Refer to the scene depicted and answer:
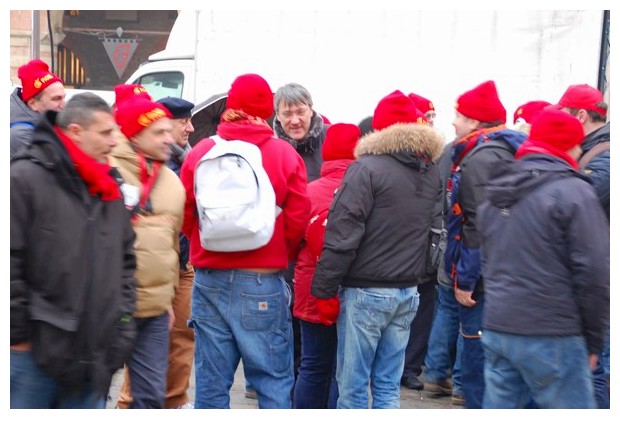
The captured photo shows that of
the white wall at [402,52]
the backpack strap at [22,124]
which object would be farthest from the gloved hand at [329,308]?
the white wall at [402,52]

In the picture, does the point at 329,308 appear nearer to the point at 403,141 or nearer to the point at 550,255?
the point at 403,141

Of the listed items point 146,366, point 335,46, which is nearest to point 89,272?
point 146,366

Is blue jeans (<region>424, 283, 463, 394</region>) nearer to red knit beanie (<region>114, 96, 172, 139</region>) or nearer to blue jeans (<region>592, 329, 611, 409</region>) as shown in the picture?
blue jeans (<region>592, 329, 611, 409</region>)

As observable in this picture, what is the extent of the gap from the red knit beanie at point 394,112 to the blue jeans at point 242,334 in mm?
1014

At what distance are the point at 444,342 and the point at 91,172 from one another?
3686mm

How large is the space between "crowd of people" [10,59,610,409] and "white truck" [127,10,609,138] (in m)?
3.04

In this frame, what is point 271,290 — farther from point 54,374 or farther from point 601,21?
point 601,21

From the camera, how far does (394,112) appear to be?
5191 millimetres

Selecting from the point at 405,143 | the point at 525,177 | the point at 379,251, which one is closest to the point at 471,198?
the point at 405,143

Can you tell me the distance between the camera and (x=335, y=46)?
9.57m

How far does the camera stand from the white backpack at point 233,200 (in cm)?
473

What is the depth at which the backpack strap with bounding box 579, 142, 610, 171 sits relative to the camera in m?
5.82

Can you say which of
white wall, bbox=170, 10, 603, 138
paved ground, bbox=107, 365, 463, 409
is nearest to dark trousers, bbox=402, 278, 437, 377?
paved ground, bbox=107, 365, 463, 409

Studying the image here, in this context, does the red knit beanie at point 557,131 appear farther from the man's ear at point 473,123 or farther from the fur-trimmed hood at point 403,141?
the man's ear at point 473,123
